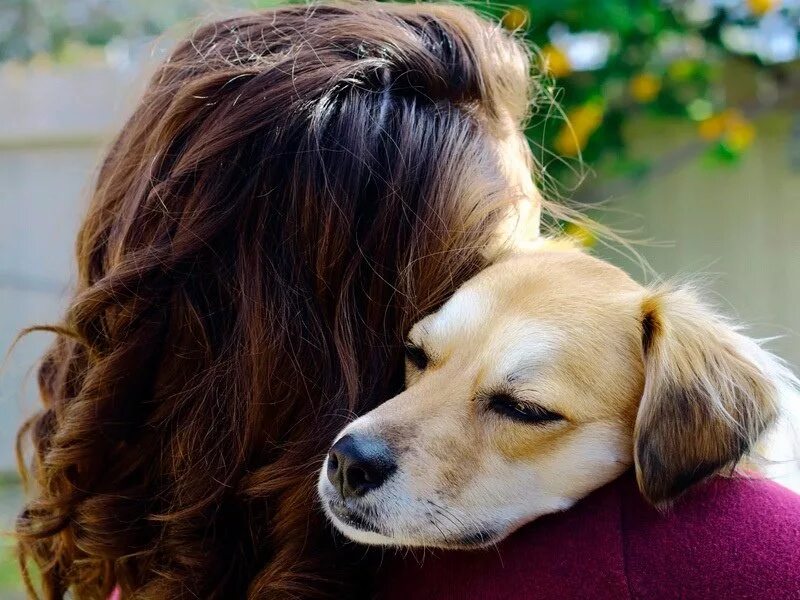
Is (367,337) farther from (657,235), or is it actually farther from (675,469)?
(657,235)

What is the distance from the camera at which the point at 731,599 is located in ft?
3.20

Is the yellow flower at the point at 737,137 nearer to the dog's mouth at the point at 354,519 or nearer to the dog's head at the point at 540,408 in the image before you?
the dog's head at the point at 540,408

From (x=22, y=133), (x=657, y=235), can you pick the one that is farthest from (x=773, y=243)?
(x=22, y=133)

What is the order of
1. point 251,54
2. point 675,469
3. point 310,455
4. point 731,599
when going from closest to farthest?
point 731,599 → point 675,469 → point 310,455 → point 251,54

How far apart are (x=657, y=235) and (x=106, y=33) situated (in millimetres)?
3141

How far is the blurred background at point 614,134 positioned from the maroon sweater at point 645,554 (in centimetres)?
119

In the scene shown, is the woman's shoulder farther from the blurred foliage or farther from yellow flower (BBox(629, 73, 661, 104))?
yellow flower (BBox(629, 73, 661, 104))

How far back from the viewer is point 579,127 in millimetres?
3502

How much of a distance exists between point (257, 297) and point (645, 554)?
645 mm

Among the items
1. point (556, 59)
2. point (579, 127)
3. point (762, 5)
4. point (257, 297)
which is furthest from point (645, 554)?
point (762, 5)

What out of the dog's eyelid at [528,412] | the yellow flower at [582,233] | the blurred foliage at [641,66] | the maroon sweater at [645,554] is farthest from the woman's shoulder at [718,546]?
the blurred foliage at [641,66]

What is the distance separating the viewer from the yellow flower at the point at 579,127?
11.1ft

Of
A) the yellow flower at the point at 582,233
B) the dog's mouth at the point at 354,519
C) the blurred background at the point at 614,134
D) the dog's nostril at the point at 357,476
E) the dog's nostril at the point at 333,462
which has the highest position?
the dog's nostril at the point at 333,462

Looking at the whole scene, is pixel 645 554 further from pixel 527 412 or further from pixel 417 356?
pixel 417 356
